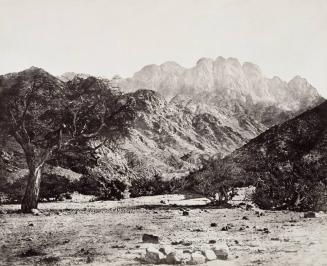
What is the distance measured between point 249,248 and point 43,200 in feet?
53.2

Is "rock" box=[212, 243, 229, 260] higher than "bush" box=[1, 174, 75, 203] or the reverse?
the reverse

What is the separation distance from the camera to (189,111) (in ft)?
242

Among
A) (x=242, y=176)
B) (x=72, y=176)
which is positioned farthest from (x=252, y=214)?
(x=72, y=176)

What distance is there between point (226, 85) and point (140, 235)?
9713cm

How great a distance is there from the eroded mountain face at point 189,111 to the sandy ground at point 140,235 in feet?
32.4

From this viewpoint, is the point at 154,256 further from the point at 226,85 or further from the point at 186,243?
the point at 226,85

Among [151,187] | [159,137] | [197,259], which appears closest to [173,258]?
[197,259]

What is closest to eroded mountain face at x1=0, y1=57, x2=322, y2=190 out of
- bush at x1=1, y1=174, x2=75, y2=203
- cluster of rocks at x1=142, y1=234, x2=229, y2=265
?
bush at x1=1, y1=174, x2=75, y2=203

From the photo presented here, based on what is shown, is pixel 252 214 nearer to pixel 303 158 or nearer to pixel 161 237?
pixel 161 237

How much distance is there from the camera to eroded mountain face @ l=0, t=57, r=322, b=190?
40469 millimetres

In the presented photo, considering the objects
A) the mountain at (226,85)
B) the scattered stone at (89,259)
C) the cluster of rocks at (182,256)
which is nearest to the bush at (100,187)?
the scattered stone at (89,259)

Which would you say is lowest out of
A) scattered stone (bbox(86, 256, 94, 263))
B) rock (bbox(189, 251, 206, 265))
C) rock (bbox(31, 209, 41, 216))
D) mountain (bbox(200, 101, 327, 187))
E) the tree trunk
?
scattered stone (bbox(86, 256, 94, 263))

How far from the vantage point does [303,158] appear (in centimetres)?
2866

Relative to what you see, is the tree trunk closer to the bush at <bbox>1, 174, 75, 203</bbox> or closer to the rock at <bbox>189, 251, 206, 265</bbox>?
the bush at <bbox>1, 174, 75, 203</bbox>
